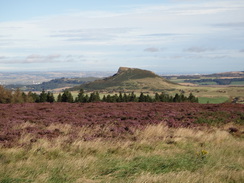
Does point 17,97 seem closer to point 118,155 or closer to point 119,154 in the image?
point 119,154

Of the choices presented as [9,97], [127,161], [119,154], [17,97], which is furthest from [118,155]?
[9,97]

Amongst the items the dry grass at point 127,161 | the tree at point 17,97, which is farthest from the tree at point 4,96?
the dry grass at point 127,161

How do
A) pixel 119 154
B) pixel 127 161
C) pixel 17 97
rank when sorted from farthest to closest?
pixel 17 97
pixel 119 154
pixel 127 161

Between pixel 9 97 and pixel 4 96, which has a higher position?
pixel 4 96

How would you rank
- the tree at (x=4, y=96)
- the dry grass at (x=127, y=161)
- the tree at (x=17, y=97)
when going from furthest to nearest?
the tree at (x=4, y=96), the tree at (x=17, y=97), the dry grass at (x=127, y=161)

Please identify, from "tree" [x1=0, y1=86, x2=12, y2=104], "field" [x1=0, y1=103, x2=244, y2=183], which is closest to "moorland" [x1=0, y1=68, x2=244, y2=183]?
"field" [x1=0, y1=103, x2=244, y2=183]

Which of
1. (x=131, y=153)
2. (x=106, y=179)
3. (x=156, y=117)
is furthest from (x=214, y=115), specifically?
(x=106, y=179)

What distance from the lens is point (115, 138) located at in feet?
42.1

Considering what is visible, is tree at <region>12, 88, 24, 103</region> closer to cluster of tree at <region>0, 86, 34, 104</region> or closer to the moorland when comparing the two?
cluster of tree at <region>0, 86, 34, 104</region>

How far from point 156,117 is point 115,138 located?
25.2 feet

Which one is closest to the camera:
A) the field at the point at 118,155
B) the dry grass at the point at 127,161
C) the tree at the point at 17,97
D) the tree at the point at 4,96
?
the dry grass at the point at 127,161

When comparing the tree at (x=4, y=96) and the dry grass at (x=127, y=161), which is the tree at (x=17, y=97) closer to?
the tree at (x=4, y=96)

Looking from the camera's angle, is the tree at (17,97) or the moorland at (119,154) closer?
the moorland at (119,154)

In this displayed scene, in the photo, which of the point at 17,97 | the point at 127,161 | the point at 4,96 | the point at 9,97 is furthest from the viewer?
the point at 17,97
